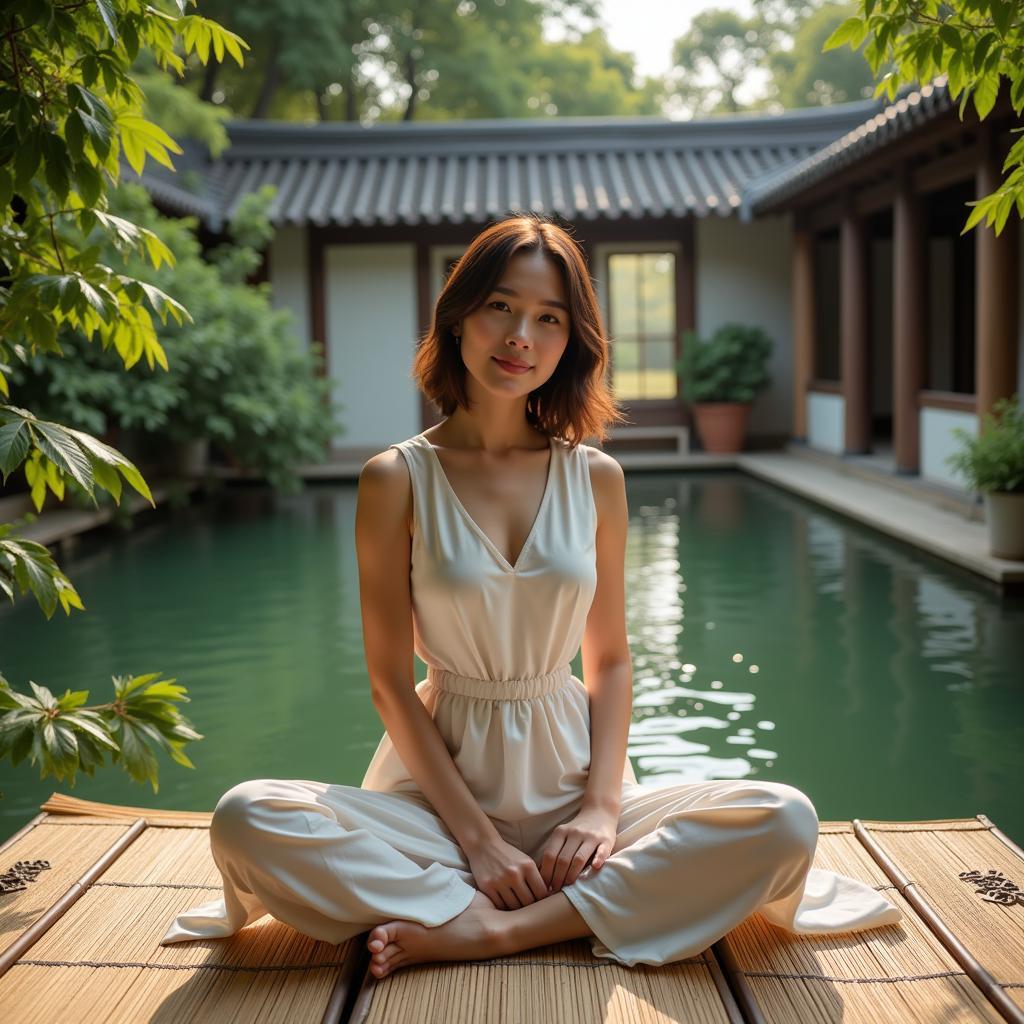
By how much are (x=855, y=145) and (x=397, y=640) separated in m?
7.57

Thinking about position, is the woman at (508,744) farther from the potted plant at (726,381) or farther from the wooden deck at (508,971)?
the potted plant at (726,381)

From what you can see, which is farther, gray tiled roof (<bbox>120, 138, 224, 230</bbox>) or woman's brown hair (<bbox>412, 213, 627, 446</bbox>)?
gray tiled roof (<bbox>120, 138, 224, 230</bbox>)

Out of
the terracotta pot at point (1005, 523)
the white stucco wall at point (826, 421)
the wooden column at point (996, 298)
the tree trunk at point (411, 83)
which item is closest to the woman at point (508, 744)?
the terracotta pot at point (1005, 523)

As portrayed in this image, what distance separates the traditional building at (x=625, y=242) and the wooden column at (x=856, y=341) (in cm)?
47

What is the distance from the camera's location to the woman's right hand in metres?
2.10

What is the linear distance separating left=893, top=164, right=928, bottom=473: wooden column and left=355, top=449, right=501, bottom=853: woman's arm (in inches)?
296

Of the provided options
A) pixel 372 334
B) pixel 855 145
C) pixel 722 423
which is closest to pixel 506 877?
pixel 855 145

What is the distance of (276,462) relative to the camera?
9555 mm

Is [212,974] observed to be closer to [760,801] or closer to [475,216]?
[760,801]

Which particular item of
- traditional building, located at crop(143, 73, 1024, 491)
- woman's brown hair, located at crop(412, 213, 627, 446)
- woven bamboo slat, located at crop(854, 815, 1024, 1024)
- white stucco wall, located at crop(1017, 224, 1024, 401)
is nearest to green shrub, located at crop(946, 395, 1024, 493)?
white stucco wall, located at crop(1017, 224, 1024, 401)

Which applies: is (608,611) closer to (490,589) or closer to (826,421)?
(490,589)

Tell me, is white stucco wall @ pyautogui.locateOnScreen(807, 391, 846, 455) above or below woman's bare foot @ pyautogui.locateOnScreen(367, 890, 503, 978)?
above

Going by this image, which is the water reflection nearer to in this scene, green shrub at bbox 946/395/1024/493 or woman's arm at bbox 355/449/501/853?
green shrub at bbox 946/395/1024/493

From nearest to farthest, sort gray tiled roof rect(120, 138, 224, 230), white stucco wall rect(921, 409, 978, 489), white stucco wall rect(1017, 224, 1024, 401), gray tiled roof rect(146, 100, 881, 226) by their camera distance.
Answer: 1. white stucco wall rect(1017, 224, 1024, 401)
2. white stucco wall rect(921, 409, 978, 489)
3. gray tiled roof rect(120, 138, 224, 230)
4. gray tiled roof rect(146, 100, 881, 226)
